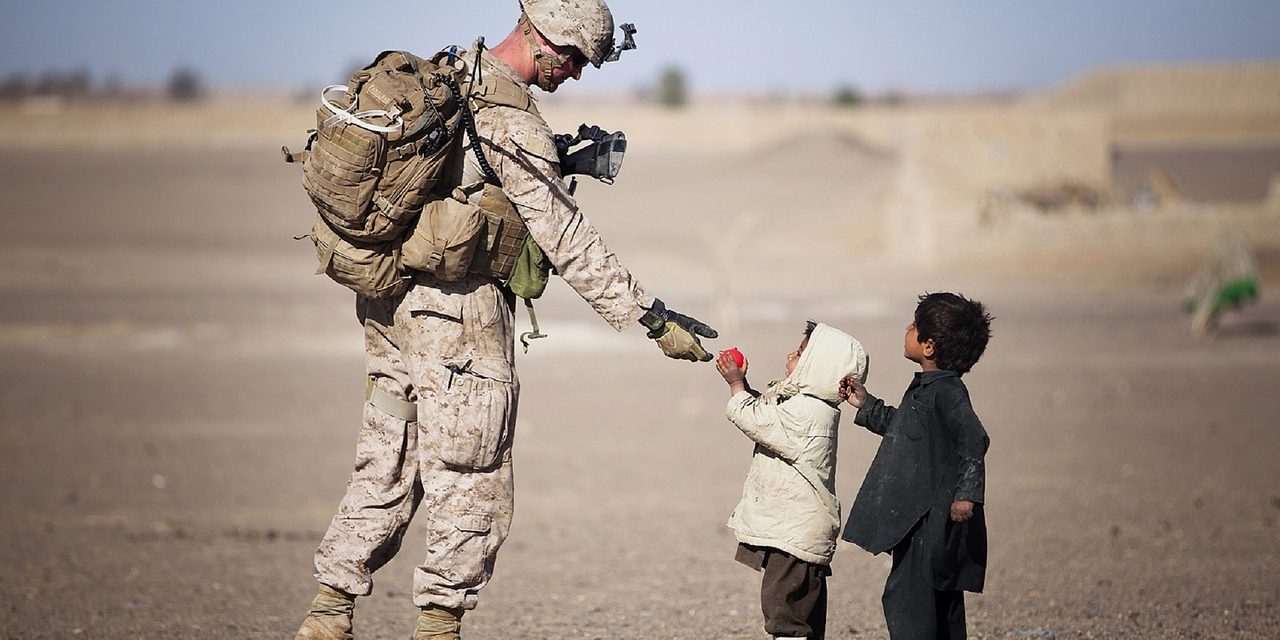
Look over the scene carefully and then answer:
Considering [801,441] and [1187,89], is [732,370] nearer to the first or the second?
[801,441]

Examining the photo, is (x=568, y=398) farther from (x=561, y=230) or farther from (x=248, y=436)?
(x=561, y=230)

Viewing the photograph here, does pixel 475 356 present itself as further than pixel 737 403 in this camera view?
Yes

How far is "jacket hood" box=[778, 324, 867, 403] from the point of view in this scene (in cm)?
402

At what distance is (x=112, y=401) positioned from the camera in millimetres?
14344

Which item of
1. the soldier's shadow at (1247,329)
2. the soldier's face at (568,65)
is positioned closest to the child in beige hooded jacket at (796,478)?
the soldier's face at (568,65)

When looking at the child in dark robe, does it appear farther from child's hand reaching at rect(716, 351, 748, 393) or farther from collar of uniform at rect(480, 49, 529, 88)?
collar of uniform at rect(480, 49, 529, 88)

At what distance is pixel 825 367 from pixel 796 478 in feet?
1.11

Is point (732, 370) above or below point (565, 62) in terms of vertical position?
below

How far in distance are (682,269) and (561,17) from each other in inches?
977

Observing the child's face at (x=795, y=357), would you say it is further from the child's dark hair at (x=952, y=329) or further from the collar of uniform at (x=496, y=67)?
the collar of uniform at (x=496, y=67)

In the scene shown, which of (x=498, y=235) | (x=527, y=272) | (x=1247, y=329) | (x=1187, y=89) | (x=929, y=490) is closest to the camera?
(x=929, y=490)

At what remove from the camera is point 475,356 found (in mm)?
4227

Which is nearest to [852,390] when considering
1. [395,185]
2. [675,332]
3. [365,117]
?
[675,332]

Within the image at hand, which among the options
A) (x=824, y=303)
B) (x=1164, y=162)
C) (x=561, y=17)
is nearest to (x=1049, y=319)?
(x=824, y=303)
